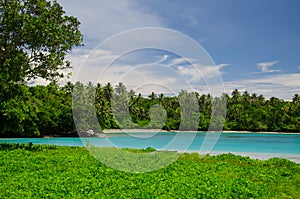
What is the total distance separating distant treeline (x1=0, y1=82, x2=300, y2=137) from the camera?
740 inches

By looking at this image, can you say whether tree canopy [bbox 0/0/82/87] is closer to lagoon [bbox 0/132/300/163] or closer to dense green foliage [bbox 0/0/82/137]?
dense green foliage [bbox 0/0/82/137]

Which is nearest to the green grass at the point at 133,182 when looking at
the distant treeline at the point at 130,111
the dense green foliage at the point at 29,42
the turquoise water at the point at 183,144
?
the distant treeline at the point at 130,111

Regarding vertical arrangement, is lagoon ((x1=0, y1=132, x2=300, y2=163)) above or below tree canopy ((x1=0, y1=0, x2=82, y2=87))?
below

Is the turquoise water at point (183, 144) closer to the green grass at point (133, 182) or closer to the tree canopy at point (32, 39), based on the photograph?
the tree canopy at point (32, 39)

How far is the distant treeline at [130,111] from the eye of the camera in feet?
61.7

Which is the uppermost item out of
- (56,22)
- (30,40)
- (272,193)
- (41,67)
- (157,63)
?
(56,22)

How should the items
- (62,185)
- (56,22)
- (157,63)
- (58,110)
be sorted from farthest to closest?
(58,110), (56,22), (157,63), (62,185)

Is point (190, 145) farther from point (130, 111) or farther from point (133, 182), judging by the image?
point (133, 182)

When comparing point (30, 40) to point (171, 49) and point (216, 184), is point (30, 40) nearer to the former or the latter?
point (171, 49)

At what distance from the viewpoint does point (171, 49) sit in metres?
12.3

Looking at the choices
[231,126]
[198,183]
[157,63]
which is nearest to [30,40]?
[157,63]

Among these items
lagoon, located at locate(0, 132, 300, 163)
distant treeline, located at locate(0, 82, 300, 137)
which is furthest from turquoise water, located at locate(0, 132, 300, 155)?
distant treeline, located at locate(0, 82, 300, 137)

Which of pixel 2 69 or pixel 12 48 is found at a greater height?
pixel 12 48

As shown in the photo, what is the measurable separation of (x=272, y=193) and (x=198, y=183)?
2190 mm
